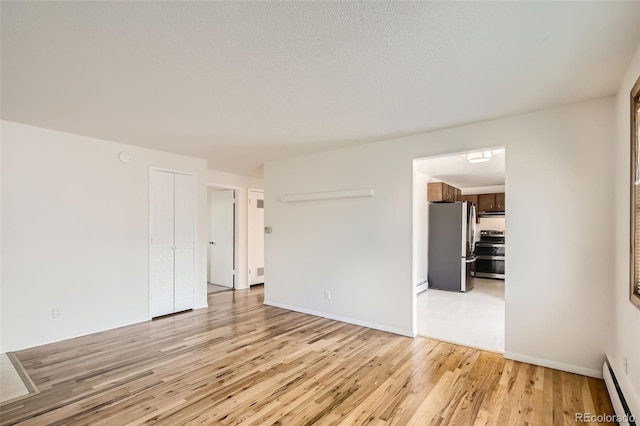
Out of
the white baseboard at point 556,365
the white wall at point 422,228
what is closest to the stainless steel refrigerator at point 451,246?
the white wall at point 422,228

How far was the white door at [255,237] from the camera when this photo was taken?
6750 millimetres

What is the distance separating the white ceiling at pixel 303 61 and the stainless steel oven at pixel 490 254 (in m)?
5.35

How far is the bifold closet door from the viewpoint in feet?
15.0

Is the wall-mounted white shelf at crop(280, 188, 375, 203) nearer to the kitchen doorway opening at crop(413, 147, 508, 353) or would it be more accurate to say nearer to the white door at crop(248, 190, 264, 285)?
the kitchen doorway opening at crop(413, 147, 508, 353)

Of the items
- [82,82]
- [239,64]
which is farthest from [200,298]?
[239,64]

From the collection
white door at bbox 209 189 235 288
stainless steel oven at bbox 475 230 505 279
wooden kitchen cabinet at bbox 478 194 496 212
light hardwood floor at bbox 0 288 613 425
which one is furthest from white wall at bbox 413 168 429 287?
white door at bbox 209 189 235 288

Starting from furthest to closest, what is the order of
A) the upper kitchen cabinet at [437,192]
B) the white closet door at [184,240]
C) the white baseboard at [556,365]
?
the upper kitchen cabinet at [437,192] → the white closet door at [184,240] → the white baseboard at [556,365]

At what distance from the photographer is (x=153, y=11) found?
1.62m

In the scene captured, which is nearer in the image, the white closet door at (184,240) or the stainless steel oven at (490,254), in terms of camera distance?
the white closet door at (184,240)

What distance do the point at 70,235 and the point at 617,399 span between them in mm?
5431

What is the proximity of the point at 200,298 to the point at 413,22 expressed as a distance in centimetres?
491

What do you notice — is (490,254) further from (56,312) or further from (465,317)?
(56,312)

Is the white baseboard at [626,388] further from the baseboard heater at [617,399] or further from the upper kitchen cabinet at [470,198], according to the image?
the upper kitchen cabinet at [470,198]

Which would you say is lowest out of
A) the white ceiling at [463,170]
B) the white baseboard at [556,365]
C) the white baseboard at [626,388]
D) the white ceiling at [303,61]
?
the white baseboard at [556,365]
